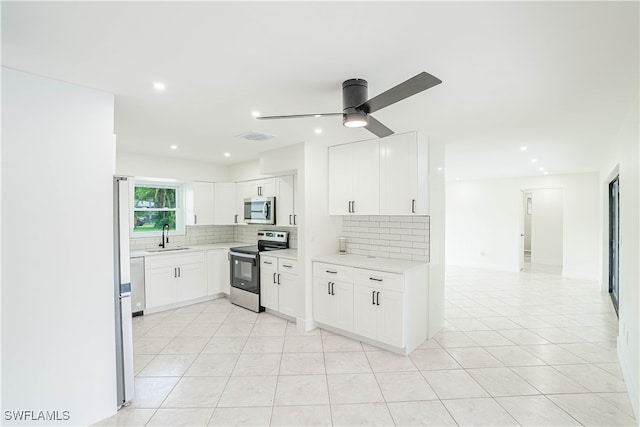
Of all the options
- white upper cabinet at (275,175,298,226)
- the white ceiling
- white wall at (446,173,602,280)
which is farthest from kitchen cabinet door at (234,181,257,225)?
white wall at (446,173,602,280)

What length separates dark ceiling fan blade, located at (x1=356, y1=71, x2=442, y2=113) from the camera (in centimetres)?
152

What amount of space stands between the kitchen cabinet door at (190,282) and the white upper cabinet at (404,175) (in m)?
3.27

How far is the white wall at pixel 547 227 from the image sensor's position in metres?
8.62

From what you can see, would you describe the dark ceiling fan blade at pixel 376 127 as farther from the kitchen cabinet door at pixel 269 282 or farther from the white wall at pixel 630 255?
the kitchen cabinet door at pixel 269 282

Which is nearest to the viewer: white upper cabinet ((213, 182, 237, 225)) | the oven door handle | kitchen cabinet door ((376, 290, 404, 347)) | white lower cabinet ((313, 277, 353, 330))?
kitchen cabinet door ((376, 290, 404, 347))

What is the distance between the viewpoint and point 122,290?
91.8 inches

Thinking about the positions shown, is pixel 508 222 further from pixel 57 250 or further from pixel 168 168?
pixel 57 250

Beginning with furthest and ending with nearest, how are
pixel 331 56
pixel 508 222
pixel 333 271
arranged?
pixel 508 222, pixel 333 271, pixel 331 56

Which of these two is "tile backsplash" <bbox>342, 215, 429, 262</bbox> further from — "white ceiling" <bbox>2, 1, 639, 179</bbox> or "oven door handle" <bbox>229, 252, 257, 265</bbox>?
"oven door handle" <bbox>229, 252, 257, 265</bbox>

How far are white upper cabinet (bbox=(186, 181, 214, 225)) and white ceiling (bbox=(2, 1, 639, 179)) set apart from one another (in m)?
2.29

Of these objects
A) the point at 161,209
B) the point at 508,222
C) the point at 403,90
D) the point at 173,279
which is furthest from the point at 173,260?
the point at 508,222

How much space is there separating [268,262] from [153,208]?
2.42m

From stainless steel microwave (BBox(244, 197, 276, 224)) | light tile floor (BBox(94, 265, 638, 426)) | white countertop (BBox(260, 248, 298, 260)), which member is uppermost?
stainless steel microwave (BBox(244, 197, 276, 224))

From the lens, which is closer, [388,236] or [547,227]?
[388,236]
